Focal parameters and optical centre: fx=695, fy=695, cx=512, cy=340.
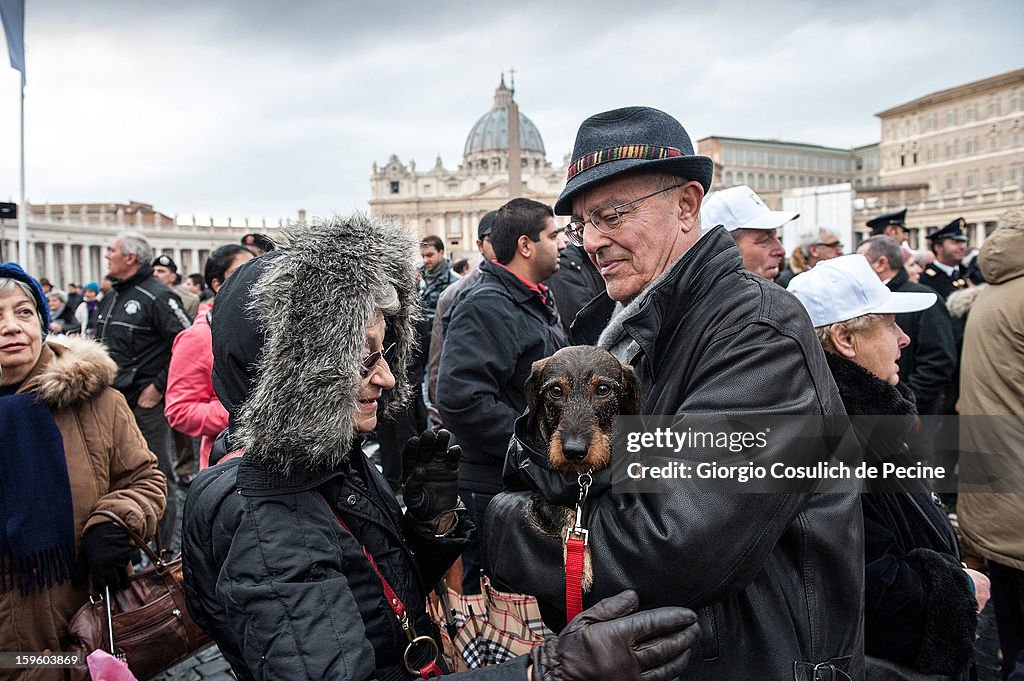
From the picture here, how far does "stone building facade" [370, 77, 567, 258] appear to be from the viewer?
106 metres

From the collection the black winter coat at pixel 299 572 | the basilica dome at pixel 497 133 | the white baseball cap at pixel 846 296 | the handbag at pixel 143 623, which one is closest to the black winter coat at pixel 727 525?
the black winter coat at pixel 299 572

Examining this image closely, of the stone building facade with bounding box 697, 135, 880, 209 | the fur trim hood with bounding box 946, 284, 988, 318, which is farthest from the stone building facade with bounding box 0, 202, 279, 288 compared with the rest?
the stone building facade with bounding box 697, 135, 880, 209

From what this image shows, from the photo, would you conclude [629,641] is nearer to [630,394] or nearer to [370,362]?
[630,394]

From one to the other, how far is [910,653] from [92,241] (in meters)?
67.5

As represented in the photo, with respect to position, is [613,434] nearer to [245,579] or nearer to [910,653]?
[245,579]

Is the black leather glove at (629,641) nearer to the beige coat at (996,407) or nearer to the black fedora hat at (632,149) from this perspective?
the black fedora hat at (632,149)

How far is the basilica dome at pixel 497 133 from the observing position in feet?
397

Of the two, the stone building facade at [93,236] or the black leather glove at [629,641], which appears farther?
the stone building facade at [93,236]

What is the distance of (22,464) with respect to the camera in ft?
8.68

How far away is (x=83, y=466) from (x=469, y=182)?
111 m

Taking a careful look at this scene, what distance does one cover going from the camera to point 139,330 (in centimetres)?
646

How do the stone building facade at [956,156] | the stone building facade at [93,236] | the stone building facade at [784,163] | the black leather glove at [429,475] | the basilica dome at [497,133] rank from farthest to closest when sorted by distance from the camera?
the basilica dome at [497,133] < the stone building facade at [784,163] < the stone building facade at [956,156] < the stone building facade at [93,236] < the black leather glove at [429,475]

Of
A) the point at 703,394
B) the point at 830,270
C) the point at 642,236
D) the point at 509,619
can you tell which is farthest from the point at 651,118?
the point at 509,619

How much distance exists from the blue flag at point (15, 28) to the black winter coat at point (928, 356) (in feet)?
44.8
